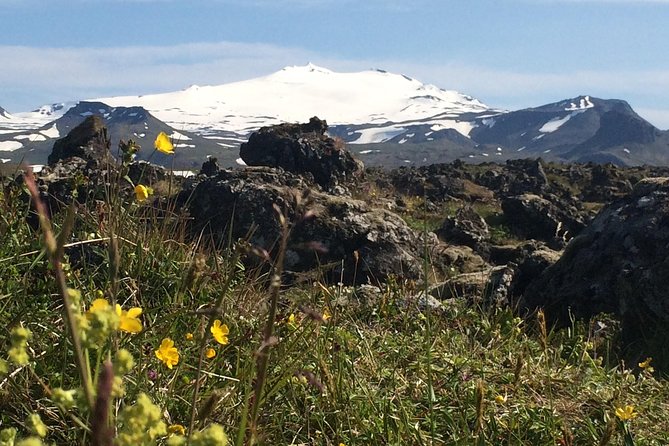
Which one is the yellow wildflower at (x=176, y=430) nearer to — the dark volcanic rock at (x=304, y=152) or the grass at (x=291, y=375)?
the grass at (x=291, y=375)

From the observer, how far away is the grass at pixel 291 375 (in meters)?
2.45

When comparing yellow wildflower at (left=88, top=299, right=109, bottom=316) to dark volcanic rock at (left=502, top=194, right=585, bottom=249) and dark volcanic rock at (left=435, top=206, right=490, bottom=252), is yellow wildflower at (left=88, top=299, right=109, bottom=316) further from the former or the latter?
dark volcanic rock at (left=502, top=194, right=585, bottom=249)

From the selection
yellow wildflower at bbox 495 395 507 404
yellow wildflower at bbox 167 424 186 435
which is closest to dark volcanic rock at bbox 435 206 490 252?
yellow wildflower at bbox 495 395 507 404

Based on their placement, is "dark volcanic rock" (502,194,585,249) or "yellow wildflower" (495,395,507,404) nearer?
"yellow wildflower" (495,395,507,404)

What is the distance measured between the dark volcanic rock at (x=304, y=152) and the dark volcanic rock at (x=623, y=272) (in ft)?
53.7

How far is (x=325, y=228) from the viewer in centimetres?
1023

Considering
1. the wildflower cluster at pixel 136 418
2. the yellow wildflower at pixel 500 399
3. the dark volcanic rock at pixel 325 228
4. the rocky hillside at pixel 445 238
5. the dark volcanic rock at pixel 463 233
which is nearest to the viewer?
the wildflower cluster at pixel 136 418

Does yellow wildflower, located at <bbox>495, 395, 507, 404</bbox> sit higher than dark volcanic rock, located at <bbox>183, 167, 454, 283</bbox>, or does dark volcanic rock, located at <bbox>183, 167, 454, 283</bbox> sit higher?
yellow wildflower, located at <bbox>495, 395, 507, 404</bbox>

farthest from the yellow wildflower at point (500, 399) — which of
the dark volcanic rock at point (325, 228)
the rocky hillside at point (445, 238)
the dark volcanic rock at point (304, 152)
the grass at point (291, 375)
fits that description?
the dark volcanic rock at point (304, 152)

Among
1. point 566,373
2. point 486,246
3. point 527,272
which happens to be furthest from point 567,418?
point 486,246

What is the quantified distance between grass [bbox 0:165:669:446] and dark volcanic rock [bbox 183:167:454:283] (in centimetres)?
534

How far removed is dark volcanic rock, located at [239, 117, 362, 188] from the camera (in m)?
24.2

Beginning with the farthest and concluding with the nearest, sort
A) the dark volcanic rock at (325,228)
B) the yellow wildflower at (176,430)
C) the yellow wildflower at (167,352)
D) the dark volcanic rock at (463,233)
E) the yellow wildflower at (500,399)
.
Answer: the dark volcanic rock at (463,233) < the dark volcanic rock at (325,228) < the yellow wildflower at (500,399) < the yellow wildflower at (167,352) < the yellow wildflower at (176,430)

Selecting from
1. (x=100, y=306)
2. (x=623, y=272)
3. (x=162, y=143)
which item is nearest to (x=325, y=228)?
(x=623, y=272)
